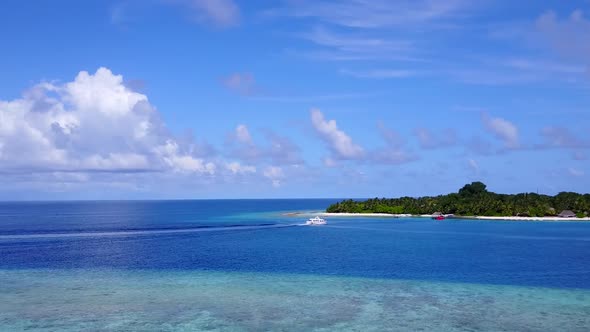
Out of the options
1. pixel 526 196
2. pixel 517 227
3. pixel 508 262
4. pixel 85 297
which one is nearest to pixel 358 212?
pixel 526 196

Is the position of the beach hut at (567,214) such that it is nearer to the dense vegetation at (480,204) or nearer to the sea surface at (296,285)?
the dense vegetation at (480,204)

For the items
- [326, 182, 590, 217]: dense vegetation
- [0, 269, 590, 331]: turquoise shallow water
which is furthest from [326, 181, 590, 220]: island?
[0, 269, 590, 331]: turquoise shallow water

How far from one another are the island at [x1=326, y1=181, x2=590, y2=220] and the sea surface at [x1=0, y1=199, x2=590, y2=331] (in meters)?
62.6

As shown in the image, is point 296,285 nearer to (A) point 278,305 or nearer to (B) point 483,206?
(A) point 278,305

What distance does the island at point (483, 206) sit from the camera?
15225 centimetres

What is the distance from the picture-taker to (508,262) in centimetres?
6638

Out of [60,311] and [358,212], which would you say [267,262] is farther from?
[358,212]

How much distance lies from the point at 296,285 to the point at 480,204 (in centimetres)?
13058

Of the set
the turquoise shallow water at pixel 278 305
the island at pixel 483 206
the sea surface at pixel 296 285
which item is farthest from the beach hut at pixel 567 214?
the turquoise shallow water at pixel 278 305

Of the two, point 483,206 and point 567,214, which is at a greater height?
point 483,206

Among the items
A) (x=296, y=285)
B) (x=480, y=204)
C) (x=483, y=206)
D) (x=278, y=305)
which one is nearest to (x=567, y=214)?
(x=483, y=206)

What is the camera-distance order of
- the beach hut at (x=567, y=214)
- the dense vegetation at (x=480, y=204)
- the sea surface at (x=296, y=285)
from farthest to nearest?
the dense vegetation at (x=480, y=204) → the beach hut at (x=567, y=214) → the sea surface at (x=296, y=285)

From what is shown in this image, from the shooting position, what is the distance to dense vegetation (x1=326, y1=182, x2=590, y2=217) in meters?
154

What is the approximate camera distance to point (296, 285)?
50.5 m
